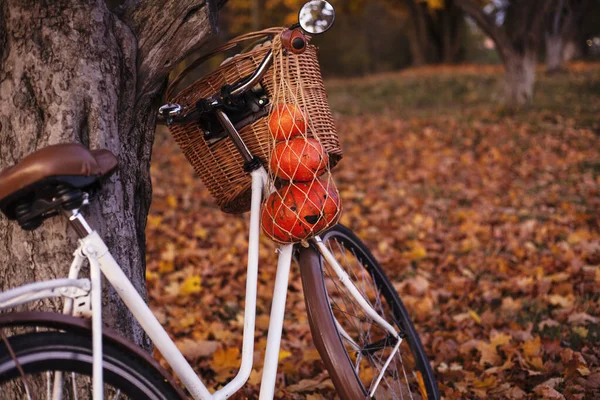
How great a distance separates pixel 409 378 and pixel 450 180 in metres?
4.50

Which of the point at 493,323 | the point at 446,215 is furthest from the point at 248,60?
the point at 446,215

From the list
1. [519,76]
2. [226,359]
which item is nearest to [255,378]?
[226,359]

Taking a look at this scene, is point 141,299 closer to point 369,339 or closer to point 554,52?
point 369,339

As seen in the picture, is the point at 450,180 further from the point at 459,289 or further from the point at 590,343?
the point at 590,343

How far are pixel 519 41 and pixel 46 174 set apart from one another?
1050 centimetres

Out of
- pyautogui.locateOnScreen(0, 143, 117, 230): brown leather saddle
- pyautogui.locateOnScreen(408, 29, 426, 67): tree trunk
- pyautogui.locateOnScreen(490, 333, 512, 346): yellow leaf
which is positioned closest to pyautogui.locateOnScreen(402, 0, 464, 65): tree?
pyautogui.locateOnScreen(408, 29, 426, 67): tree trunk

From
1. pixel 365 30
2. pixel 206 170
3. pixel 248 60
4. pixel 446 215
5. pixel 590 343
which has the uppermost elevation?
pixel 365 30

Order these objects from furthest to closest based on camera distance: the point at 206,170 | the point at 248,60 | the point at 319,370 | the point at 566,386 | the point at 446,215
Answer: the point at 446,215 → the point at 319,370 → the point at 566,386 → the point at 206,170 → the point at 248,60

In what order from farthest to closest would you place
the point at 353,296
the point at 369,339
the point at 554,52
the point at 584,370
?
the point at 554,52 < the point at 584,370 < the point at 369,339 < the point at 353,296

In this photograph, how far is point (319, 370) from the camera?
2916mm

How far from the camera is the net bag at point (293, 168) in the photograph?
1.81m

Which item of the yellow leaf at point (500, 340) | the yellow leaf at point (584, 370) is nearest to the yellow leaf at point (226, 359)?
the yellow leaf at point (500, 340)

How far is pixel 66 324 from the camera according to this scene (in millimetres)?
1315

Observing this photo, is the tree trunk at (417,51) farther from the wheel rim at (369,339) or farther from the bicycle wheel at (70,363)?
the bicycle wheel at (70,363)
